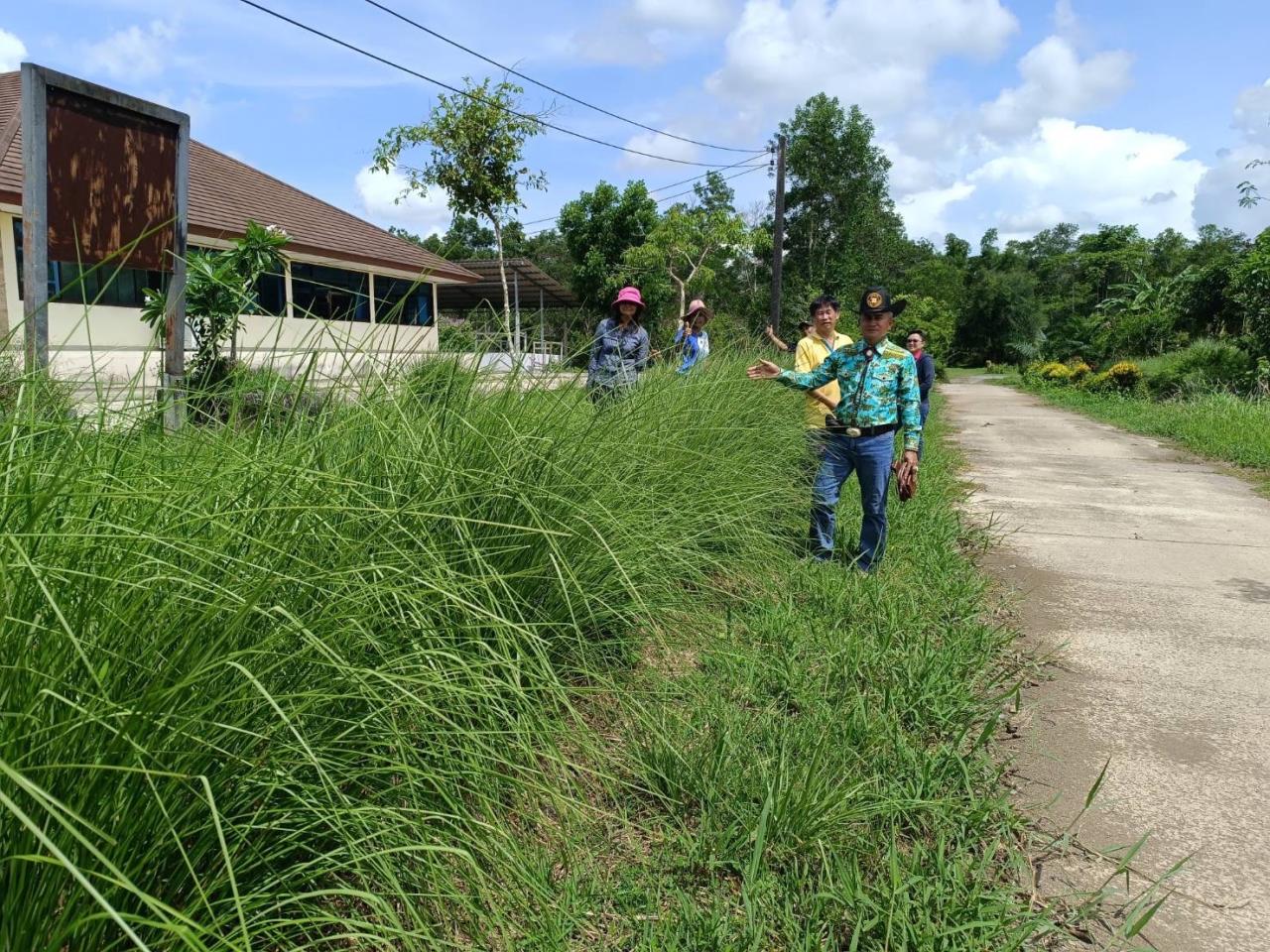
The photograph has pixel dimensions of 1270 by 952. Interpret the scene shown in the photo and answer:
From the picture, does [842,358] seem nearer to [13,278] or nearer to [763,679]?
[763,679]

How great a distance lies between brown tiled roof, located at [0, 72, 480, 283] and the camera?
14.6 m

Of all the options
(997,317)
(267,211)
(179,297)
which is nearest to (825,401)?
(179,297)

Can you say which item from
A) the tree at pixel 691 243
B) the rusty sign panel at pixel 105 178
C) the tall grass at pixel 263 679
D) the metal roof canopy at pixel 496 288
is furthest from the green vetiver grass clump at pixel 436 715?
the tree at pixel 691 243

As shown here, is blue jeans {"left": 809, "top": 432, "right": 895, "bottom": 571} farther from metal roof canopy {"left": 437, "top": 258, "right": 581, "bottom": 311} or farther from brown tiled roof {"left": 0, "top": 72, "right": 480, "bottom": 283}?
metal roof canopy {"left": 437, "top": 258, "right": 581, "bottom": 311}

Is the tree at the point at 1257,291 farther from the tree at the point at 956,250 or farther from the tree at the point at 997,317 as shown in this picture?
Result: the tree at the point at 956,250

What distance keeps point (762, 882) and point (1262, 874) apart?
4.64 feet

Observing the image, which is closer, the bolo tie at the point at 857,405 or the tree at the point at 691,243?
the bolo tie at the point at 857,405

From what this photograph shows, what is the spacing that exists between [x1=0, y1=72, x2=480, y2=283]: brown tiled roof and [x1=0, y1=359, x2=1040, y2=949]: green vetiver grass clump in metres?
12.1

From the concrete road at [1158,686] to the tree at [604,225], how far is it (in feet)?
91.0

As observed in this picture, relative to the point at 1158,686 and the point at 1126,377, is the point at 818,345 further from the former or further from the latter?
the point at 1126,377

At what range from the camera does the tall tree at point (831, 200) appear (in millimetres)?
40531

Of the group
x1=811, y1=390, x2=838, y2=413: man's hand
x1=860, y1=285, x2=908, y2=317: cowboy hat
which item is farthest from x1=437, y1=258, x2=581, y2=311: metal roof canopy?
x1=860, y1=285, x2=908, y2=317: cowboy hat

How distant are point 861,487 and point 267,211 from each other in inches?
702

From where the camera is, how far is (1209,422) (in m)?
12.4
